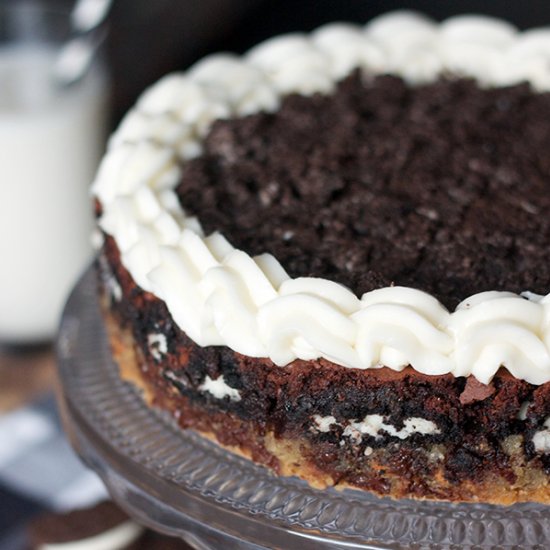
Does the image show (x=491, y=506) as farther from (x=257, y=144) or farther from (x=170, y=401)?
(x=257, y=144)

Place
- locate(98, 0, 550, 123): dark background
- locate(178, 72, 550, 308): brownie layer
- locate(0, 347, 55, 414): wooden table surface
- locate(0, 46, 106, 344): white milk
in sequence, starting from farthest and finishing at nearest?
locate(98, 0, 550, 123): dark background → locate(0, 46, 106, 344): white milk → locate(0, 347, 55, 414): wooden table surface → locate(178, 72, 550, 308): brownie layer

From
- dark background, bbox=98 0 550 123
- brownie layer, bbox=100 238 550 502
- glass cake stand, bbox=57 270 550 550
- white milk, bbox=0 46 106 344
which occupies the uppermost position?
brownie layer, bbox=100 238 550 502

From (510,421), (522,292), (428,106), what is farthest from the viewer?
(428,106)

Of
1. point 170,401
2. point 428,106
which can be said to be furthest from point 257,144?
point 170,401

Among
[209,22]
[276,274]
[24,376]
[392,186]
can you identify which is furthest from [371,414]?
[209,22]

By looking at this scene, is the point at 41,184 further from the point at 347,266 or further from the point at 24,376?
the point at 347,266

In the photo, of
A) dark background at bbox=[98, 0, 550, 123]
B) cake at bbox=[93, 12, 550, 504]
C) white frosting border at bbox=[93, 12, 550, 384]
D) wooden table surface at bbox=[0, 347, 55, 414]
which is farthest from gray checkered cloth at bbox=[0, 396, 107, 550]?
dark background at bbox=[98, 0, 550, 123]

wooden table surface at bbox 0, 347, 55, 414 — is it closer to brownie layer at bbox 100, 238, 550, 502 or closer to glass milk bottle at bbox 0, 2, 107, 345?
glass milk bottle at bbox 0, 2, 107, 345
